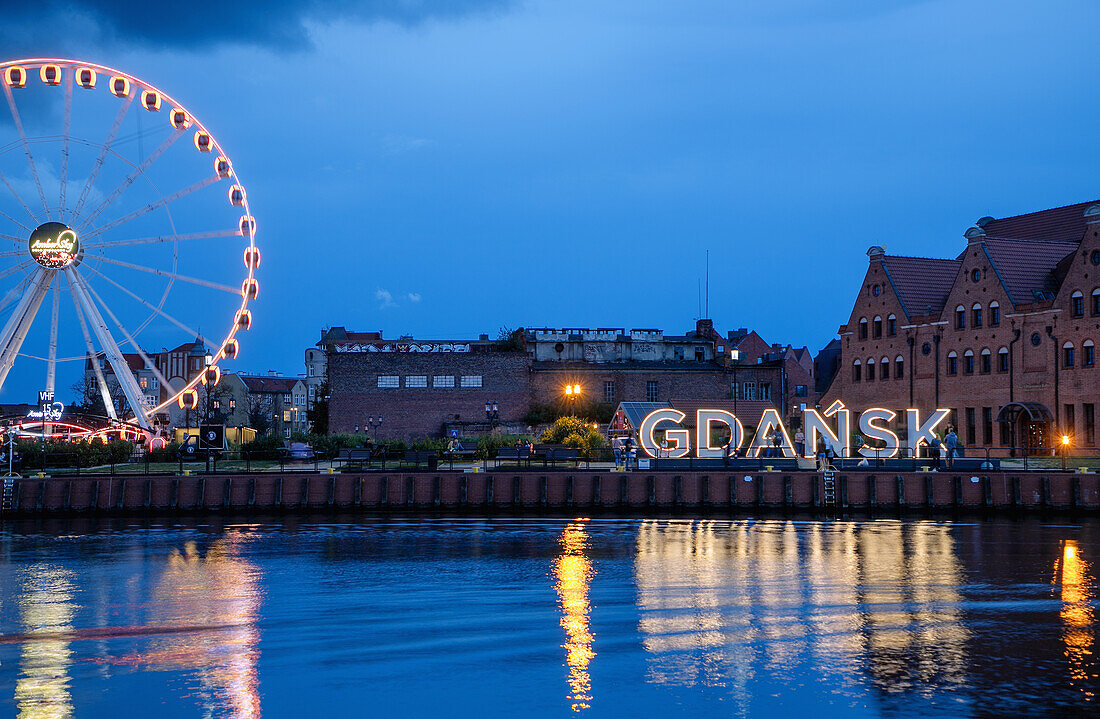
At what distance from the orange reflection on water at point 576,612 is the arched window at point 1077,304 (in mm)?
39749

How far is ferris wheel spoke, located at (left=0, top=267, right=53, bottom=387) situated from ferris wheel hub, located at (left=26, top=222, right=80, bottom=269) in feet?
2.62

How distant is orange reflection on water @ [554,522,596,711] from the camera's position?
16.2 metres

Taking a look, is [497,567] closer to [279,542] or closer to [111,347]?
[279,542]

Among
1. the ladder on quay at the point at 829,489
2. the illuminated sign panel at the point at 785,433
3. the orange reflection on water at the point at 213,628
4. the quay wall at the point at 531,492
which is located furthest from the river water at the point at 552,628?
the illuminated sign panel at the point at 785,433

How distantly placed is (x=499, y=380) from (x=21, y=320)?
42.9 meters

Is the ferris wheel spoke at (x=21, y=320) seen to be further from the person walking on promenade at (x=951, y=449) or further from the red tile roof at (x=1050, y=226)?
the red tile roof at (x=1050, y=226)

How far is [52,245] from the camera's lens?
50031 millimetres

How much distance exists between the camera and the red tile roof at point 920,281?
7512 cm

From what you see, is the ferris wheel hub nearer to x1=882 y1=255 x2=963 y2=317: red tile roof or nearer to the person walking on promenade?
the person walking on promenade

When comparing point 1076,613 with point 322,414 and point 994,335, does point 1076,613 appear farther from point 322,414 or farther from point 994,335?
point 322,414

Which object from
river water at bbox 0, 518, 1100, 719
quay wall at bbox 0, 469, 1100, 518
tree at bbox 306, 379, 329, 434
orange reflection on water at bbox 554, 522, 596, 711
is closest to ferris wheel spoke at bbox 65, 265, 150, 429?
quay wall at bbox 0, 469, 1100, 518

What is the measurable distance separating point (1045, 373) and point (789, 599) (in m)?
46.9

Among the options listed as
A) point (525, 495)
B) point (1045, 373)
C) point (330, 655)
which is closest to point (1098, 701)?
point (330, 655)

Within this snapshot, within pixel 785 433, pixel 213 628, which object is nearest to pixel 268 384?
pixel 785 433
